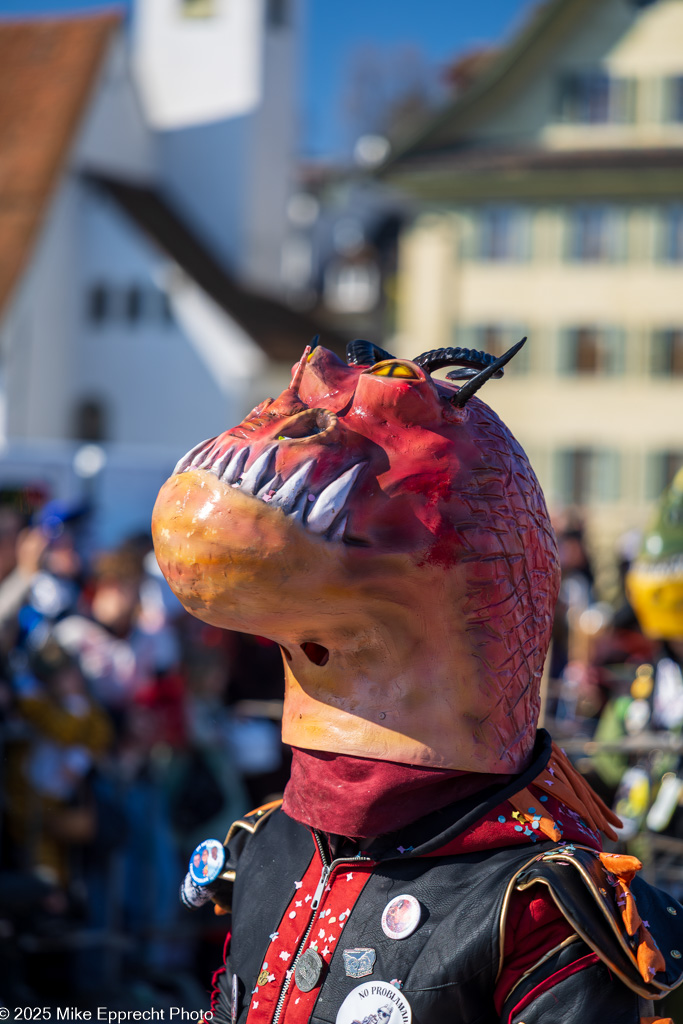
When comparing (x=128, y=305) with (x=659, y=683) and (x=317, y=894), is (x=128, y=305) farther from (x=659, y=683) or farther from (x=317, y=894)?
(x=317, y=894)

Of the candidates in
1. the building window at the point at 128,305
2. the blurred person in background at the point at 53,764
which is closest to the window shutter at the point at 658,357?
the building window at the point at 128,305

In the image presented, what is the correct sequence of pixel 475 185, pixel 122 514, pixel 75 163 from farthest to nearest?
pixel 75 163, pixel 475 185, pixel 122 514

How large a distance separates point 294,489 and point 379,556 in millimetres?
144

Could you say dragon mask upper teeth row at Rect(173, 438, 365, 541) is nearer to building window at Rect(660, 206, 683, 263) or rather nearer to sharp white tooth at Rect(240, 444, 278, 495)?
sharp white tooth at Rect(240, 444, 278, 495)

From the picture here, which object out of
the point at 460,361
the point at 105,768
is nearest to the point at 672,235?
the point at 105,768

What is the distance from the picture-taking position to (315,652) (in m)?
1.73

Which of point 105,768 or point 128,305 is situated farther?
point 128,305

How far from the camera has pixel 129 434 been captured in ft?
Result: 99.4

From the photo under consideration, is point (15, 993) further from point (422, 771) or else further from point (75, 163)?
point (75, 163)

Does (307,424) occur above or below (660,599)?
above

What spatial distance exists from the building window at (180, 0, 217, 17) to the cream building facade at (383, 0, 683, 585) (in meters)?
9.93

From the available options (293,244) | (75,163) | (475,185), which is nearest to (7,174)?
(75,163)

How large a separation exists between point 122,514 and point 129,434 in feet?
66.2

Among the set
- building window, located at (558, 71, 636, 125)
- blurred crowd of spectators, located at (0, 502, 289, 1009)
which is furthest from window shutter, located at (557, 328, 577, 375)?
blurred crowd of spectators, located at (0, 502, 289, 1009)
